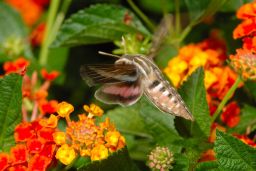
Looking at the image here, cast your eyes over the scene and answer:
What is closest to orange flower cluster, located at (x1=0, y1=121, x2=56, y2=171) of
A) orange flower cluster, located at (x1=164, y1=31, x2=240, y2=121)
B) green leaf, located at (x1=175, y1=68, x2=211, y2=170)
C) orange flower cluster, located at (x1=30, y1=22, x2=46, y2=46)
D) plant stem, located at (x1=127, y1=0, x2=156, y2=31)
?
green leaf, located at (x1=175, y1=68, x2=211, y2=170)

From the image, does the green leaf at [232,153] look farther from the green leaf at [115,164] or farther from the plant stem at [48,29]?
the plant stem at [48,29]

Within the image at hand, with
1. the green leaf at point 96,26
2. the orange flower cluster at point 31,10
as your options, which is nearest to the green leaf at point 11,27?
the orange flower cluster at point 31,10

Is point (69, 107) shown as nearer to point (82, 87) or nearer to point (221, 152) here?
point (221, 152)

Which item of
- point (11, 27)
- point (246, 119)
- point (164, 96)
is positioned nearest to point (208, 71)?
point (246, 119)

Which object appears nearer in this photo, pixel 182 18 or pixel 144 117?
pixel 144 117

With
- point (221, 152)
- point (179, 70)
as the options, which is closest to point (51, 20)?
point (179, 70)

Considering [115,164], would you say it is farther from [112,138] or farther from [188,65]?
[188,65]
